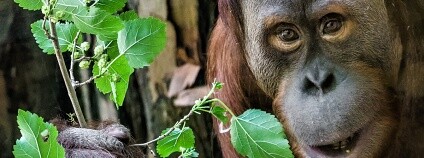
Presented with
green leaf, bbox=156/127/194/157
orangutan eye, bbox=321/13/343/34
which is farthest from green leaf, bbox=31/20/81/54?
orangutan eye, bbox=321/13/343/34

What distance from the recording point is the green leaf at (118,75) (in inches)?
78.2

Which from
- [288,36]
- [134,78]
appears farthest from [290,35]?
[134,78]

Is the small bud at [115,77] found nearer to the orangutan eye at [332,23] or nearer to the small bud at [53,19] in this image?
the small bud at [53,19]

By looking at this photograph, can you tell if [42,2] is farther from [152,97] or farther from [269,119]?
[152,97]

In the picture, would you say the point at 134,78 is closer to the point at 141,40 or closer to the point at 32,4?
the point at 141,40

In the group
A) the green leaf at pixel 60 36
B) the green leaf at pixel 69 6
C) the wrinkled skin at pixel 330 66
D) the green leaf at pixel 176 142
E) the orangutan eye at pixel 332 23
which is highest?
the green leaf at pixel 69 6

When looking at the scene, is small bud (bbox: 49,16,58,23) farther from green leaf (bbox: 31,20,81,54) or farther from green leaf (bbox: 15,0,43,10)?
green leaf (bbox: 31,20,81,54)

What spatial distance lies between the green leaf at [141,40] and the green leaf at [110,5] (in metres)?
0.05

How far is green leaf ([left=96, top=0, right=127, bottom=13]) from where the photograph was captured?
199 cm

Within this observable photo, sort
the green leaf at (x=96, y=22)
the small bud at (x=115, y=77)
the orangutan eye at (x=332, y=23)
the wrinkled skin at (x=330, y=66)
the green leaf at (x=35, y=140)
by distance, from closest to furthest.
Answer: the green leaf at (x=35, y=140)
the green leaf at (x=96, y=22)
the small bud at (x=115, y=77)
the wrinkled skin at (x=330, y=66)
the orangutan eye at (x=332, y=23)

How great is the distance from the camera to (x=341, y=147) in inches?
82.5

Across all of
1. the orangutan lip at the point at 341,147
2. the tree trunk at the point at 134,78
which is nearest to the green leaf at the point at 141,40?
the orangutan lip at the point at 341,147

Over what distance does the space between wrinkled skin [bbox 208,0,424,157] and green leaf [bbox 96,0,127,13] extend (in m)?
0.45

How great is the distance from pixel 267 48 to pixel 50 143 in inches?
33.1
